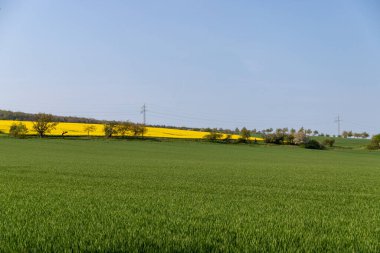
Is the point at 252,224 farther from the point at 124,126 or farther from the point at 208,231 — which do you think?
the point at 124,126

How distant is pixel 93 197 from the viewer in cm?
1204

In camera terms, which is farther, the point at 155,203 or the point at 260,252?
the point at 155,203

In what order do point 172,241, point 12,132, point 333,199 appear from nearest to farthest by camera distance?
point 172,241 → point 333,199 → point 12,132

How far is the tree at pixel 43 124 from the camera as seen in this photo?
8969 cm

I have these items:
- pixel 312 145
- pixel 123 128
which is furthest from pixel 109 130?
pixel 312 145

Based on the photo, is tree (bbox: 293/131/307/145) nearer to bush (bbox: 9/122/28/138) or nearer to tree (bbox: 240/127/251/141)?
tree (bbox: 240/127/251/141)

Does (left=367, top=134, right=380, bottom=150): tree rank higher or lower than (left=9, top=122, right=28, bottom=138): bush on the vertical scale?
lower

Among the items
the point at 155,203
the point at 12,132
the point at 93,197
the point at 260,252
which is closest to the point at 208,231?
the point at 260,252

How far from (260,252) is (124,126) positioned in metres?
94.6

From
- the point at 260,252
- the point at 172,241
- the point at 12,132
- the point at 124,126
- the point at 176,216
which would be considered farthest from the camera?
the point at 124,126

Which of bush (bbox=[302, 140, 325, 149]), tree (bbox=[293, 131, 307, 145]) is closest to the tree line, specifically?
tree (bbox=[293, 131, 307, 145])

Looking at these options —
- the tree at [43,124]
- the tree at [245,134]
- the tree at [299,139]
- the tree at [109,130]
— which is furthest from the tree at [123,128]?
the tree at [299,139]

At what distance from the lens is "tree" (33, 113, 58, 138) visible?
294ft

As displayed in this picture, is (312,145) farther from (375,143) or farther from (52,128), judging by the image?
(52,128)
